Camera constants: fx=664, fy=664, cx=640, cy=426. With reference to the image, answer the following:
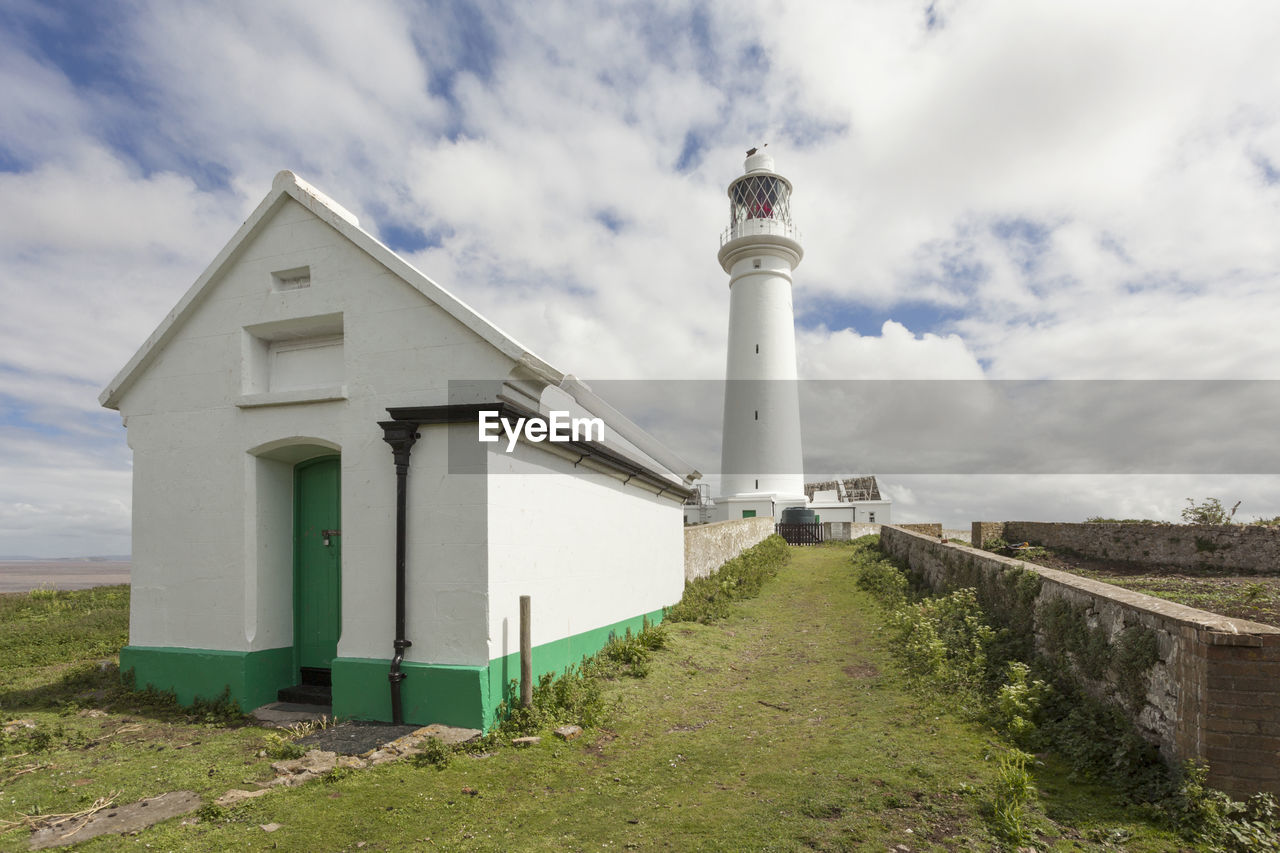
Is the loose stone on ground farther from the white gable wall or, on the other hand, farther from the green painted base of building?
the white gable wall

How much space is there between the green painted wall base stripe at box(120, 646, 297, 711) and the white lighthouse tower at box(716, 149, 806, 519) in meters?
25.6

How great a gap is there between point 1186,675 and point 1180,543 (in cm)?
1456

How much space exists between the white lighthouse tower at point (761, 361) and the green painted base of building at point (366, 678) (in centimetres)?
2342

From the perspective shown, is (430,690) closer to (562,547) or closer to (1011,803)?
(562,547)

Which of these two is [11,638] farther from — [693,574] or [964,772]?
[964,772]

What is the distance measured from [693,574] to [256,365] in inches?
423

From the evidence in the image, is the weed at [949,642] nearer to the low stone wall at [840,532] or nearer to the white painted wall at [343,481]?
the white painted wall at [343,481]

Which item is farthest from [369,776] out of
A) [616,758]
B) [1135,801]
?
[1135,801]

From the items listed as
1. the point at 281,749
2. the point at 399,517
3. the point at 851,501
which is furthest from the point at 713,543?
the point at 851,501

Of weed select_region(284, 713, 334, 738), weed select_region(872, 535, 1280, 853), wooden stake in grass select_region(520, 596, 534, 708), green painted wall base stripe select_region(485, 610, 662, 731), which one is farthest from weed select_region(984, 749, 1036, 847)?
weed select_region(284, 713, 334, 738)

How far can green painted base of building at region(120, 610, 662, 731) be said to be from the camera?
21.2ft

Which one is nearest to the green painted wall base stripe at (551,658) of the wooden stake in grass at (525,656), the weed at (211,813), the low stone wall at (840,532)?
the wooden stake in grass at (525,656)

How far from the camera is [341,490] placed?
7.49 metres

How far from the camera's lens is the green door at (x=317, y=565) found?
8.11 m
